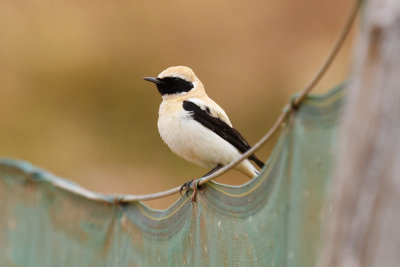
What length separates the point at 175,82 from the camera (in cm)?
598

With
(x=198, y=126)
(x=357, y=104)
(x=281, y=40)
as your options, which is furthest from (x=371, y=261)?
(x=281, y=40)

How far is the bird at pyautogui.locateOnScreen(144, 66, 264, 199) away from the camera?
546 cm

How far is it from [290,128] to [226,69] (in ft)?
42.1

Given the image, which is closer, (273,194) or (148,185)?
(273,194)

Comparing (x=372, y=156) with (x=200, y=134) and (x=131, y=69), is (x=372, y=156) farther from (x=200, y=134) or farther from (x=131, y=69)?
(x=131, y=69)

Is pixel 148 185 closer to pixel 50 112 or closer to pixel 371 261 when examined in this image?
pixel 50 112

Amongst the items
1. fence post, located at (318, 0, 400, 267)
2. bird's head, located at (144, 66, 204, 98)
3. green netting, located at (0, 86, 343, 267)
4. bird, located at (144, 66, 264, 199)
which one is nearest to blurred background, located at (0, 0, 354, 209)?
bird's head, located at (144, 66, 204, 98)

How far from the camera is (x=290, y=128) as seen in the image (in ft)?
8.64

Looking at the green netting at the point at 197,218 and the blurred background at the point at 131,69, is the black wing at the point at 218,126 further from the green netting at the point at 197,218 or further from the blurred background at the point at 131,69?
the blurred background at the point at 131,69

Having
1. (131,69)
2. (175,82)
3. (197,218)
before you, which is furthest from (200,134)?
(131,69)

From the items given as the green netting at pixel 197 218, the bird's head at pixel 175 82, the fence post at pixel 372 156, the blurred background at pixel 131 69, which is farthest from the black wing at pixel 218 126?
the blurred background at pixel 131 69

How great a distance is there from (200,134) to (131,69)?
10.8 meters

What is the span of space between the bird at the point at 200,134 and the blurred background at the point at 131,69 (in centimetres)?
887

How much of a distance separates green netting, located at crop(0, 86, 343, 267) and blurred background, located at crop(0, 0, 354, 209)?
9.26 m
